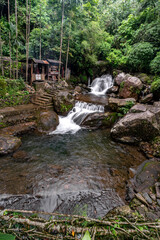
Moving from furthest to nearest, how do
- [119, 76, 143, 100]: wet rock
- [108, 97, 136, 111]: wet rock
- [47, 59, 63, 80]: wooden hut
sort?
[47, 59, 63, 80]: wooden hut, [119, 76, 143, 100]: wet rock, [108, 97, 136, 111]: wet rock

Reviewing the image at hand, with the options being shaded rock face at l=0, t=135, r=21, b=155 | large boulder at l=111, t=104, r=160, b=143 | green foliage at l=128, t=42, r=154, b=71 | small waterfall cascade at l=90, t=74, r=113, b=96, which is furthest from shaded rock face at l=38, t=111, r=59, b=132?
green foliage at l=128, t=42, r=154, b=71

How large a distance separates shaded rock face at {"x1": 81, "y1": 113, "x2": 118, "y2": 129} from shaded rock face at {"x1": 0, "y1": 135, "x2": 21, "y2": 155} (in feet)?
15.9

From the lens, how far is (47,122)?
26.9ft

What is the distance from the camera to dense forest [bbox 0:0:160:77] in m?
13.2

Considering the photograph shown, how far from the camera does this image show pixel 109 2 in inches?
915

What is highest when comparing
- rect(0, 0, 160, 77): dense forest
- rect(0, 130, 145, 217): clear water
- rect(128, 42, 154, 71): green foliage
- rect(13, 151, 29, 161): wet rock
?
rect(0, 0, 160, 77): dense forest

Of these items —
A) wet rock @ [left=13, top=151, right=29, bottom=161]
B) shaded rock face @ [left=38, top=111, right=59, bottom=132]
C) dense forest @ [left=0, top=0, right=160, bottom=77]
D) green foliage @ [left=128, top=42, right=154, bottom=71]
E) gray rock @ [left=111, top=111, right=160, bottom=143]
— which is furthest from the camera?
dense forest @ [left=0, top=0, right=160, bottom=77]

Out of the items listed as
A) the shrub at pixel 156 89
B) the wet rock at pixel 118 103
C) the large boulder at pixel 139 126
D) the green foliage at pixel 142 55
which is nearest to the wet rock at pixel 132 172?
the large boulder at pixel 139 126

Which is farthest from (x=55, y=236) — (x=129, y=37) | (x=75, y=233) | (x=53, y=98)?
(x=129, y=37)

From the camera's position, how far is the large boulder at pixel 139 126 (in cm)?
613

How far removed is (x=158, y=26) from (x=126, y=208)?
14.8 metres

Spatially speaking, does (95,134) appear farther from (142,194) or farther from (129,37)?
(129,37)

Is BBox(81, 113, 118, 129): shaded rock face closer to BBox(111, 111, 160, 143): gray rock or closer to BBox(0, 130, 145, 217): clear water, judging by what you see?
BBox(111, 111, 160, 143): gray rock

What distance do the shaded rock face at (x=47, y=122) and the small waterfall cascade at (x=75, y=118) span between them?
1.30ft
